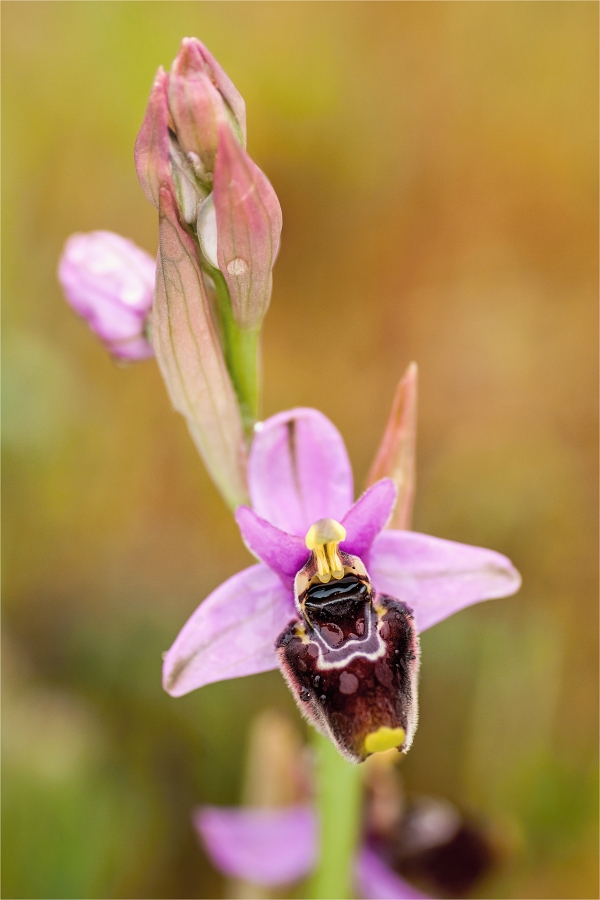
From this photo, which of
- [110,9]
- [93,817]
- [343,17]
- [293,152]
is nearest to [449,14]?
[343,17]

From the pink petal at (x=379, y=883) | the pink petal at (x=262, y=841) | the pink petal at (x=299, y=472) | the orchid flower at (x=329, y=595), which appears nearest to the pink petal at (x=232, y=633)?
the orchid flower at (x=329, y=595)

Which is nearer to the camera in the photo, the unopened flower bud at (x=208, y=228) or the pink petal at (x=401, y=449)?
the unopened flower bud at (x=208, y=228)

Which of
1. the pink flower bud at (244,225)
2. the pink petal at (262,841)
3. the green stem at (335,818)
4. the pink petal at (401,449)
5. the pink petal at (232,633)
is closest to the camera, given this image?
the pink flower bud at (244,225)

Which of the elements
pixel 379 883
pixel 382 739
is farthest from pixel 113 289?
pixel 379 883

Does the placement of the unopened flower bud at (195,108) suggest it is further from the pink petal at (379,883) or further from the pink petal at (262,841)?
the pink petal at (379,883)

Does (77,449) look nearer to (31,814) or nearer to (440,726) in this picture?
(31,814)

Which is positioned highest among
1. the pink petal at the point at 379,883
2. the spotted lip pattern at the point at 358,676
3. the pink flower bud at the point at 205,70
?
the pink flower bud at the point at 205,70

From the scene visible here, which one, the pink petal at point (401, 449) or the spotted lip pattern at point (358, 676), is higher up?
the pink petal at point (401, 449)

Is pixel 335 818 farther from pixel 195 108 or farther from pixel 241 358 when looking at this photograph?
pixel 195 108
